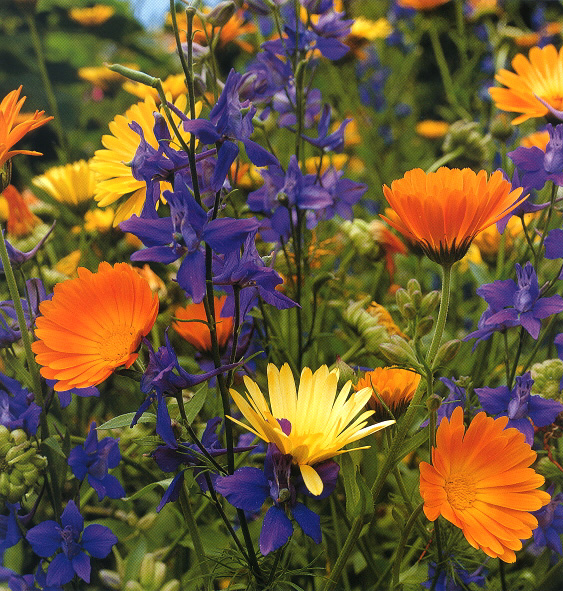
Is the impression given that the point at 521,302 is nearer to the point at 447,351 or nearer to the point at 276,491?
the point at 447,351

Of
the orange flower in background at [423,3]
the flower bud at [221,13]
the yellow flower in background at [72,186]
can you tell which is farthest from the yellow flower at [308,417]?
the orange flower in background at [423,3]

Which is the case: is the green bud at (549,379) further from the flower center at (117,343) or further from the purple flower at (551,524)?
the flower center at (117,343)

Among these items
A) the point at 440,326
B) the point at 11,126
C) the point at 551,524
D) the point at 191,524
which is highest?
the point at 11,126

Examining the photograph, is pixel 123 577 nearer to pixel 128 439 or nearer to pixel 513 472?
pixel 128 439

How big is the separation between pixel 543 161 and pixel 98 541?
17.0 inches

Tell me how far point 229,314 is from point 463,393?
20cm

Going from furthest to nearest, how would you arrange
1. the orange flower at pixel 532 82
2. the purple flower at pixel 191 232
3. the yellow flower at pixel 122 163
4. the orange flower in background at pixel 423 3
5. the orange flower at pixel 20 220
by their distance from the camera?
1. the orange flower in background at pixel 423 3
2. the orange flower at pixel 20 220
3. the orange flower at pixel 532 82
4. the yellow flower at pixel 122 163
5. the purple flower at pixel 191 232

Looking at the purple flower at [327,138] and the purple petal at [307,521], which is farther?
the purple flower at [327,138]

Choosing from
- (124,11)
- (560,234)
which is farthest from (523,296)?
(124,11)

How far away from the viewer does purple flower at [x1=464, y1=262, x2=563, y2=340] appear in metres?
0.47

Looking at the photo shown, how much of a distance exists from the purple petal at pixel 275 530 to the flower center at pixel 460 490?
4.2 inches

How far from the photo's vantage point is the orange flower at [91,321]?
1.27 feet

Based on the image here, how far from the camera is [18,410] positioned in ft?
1.61

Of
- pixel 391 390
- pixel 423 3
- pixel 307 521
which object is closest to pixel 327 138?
pixel 391 390
